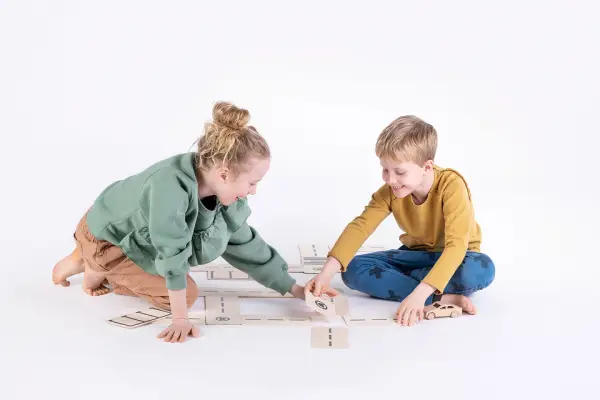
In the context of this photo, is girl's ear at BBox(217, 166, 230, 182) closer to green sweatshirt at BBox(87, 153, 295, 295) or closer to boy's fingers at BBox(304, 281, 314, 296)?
green sweatshirt at BBox(87, 153, 295, 295)

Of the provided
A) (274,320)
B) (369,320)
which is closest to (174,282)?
(274,320)

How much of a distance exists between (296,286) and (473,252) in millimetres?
746

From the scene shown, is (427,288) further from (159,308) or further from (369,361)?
(159,308)

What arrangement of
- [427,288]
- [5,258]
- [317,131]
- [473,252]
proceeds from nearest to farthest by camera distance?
[427,288] → [473,252] → [5,258] → [317,131]

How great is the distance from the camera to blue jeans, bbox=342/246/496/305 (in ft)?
11.3

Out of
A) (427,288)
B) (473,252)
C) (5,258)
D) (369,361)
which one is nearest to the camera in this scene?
(369,361)

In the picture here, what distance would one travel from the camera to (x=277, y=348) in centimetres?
301

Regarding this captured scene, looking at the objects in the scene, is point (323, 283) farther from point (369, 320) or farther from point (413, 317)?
point (413, 317)

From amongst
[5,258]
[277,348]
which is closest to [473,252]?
[277,348]

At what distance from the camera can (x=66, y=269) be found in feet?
11.7

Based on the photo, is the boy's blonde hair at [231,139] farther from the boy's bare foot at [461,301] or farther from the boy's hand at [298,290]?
the boy's bare foot at [461,301]

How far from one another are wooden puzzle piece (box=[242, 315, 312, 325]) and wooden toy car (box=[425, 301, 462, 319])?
18.1 inches

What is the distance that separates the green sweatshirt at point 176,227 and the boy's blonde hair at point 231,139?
0.47ft

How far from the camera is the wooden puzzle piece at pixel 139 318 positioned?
3174 mm
